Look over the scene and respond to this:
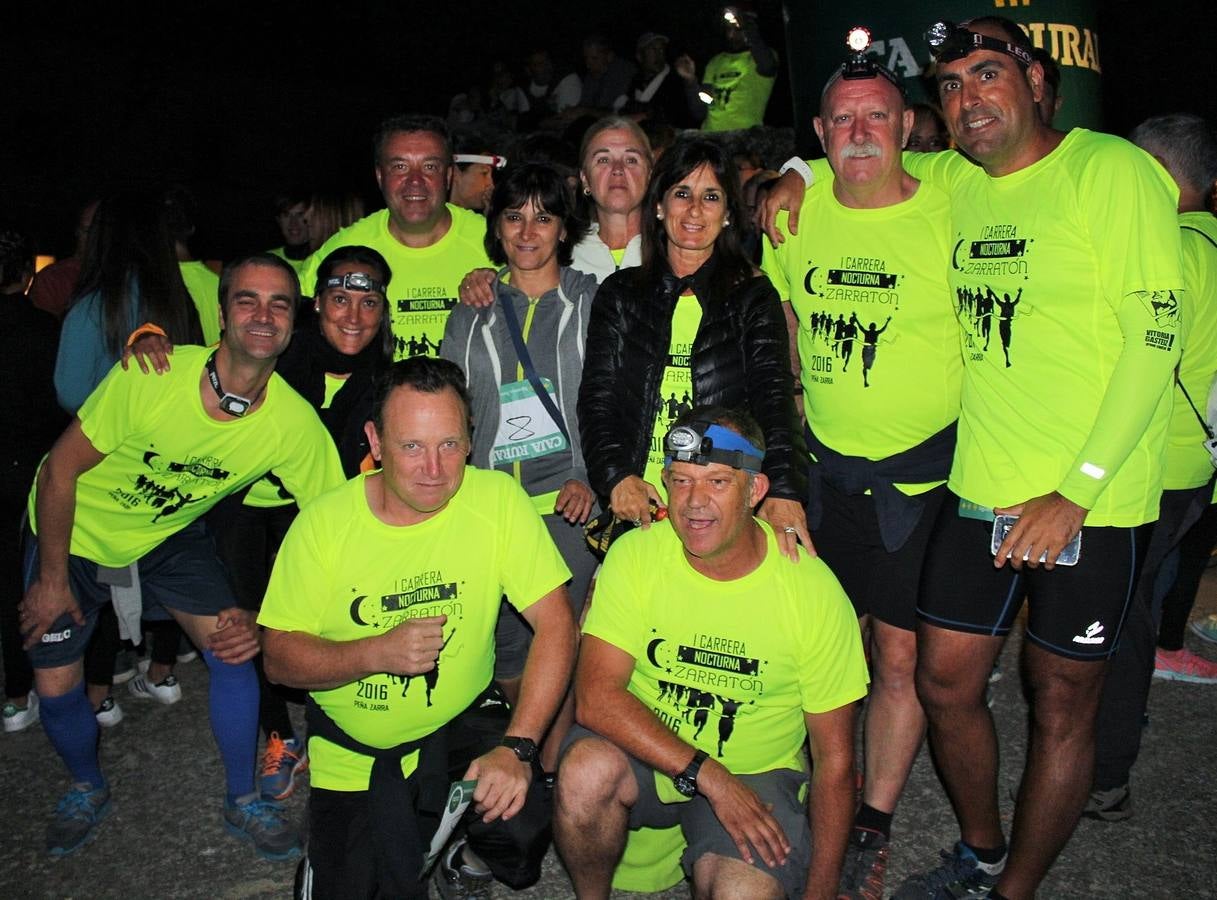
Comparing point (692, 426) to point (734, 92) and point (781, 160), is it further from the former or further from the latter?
point (734, 92)

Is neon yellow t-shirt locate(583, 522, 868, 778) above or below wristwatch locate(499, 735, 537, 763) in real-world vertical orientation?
above

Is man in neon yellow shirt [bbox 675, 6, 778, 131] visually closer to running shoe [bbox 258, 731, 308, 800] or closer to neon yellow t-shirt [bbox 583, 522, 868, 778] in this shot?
running shoe [bbox 258, 731, 308, 800]

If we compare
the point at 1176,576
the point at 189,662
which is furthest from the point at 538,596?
the point at 1176,576

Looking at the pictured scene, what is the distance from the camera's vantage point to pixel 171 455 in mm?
3689

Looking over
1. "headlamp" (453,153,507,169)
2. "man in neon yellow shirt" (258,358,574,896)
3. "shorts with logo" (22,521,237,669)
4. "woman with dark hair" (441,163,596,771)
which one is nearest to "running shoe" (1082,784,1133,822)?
"woman with dark hair" (441,163,596,771)

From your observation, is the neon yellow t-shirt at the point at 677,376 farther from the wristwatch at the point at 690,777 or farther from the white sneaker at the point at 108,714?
the white sneaker at the point at 108,714

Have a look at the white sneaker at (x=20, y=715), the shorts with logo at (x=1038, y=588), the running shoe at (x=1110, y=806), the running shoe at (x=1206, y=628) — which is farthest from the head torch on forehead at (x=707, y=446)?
the running shoe at (x=1206, y=628)

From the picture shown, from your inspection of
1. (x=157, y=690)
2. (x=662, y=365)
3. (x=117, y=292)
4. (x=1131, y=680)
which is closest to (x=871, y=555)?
(x=662, y=365)

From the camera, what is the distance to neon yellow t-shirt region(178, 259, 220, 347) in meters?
5.09

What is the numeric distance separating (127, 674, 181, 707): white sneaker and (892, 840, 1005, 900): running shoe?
137 inches

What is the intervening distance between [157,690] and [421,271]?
8.09 feet

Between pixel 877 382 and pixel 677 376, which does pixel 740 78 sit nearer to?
pixel 677 376

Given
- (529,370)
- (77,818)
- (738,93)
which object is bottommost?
(77,818)

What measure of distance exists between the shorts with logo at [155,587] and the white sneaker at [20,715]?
111 cm
